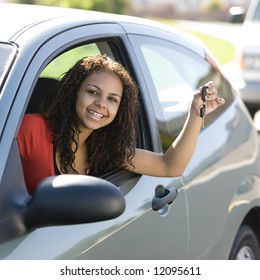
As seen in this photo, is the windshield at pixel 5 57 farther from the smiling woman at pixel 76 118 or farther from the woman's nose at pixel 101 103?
the woman's nose at pixel 101 103

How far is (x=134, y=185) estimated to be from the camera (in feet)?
9.60

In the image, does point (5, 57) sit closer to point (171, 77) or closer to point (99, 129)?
point (99, 129)

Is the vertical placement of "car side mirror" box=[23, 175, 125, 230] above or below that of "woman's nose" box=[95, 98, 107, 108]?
below

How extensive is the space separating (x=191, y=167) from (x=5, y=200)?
4.09 feet

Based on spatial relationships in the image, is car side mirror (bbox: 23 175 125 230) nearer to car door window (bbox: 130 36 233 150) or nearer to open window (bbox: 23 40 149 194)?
open window (bbox: 23 40 149 194)

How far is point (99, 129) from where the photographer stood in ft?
9.64

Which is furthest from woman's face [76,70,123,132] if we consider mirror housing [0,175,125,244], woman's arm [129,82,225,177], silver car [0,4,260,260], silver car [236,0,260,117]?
silver car [236,0,260,117]

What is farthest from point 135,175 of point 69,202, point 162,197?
point 69,202

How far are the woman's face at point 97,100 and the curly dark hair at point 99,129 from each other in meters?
0.03

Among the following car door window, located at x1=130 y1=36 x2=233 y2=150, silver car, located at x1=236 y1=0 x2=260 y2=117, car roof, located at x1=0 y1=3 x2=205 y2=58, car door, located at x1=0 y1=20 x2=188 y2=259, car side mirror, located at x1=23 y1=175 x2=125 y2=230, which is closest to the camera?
car side mirror, located at x1=23 y1=175 x2=125 y2=230

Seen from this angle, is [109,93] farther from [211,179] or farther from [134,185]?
[211,179]

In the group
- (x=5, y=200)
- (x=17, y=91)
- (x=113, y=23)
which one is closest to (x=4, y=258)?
(x=5, y=200)

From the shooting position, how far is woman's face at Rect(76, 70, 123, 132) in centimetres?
273

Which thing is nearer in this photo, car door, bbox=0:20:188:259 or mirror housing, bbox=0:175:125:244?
mirror housing, bbox=0:175:125:244
